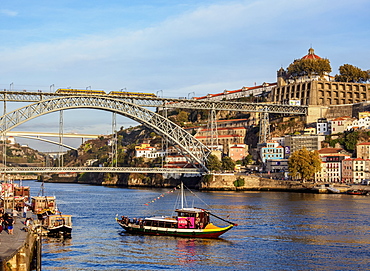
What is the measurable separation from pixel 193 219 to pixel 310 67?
67935 millimetres

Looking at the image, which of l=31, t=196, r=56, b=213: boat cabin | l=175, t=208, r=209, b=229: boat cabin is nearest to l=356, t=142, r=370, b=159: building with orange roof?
l=31, t=196, r=56, b=213: boat cabin

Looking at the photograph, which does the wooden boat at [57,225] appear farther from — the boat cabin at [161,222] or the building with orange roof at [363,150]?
the building with orange roof at [363,150]

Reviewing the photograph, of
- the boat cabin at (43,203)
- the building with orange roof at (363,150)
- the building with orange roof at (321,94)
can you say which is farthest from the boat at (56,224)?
the building with orange roof at (321,94)

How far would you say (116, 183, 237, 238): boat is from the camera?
1252 inches

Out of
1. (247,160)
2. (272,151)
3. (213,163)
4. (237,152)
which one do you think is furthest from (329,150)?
(237,152)

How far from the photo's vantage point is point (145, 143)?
358 feet

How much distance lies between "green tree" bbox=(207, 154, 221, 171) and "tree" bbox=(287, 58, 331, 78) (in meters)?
28.6

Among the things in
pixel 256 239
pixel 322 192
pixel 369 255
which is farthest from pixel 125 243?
pixel 322 192

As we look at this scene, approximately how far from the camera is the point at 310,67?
314 feet

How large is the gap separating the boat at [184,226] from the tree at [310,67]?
67.3 metres

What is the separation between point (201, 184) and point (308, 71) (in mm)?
31080

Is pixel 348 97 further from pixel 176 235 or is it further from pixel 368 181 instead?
pixel 176 235

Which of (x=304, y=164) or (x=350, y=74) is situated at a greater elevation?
(x=350, y=74)

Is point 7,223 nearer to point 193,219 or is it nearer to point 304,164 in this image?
point 193,219
